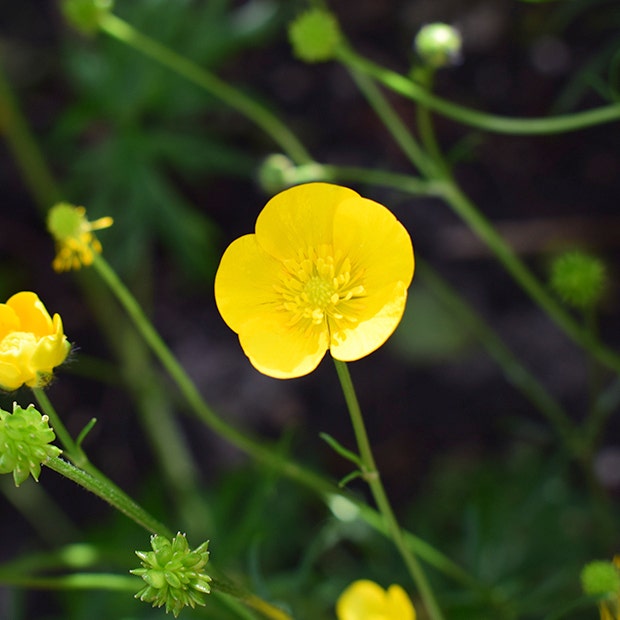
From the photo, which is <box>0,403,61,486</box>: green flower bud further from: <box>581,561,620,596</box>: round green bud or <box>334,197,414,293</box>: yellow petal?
<box>581,561,620,596</box>: round green bud

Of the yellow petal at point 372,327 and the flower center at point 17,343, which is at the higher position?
the yellow petal at point 372,327

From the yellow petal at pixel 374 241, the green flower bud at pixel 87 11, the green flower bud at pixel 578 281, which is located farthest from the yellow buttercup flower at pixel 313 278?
the green flower bud at pixel 87 11

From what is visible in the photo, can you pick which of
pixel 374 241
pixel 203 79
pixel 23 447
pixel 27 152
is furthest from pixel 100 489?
pixel 27 152

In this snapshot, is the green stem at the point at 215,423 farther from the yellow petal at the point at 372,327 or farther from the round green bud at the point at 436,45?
the round green bud at the point at 436,45

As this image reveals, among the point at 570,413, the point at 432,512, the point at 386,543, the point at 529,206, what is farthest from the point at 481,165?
the point at 386,543

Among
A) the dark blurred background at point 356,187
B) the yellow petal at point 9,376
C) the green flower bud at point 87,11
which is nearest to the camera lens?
the yellow petal at point 9,376

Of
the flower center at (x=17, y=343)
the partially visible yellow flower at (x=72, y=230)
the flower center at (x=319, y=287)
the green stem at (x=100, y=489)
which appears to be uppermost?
the flower center at (x=319, y=287)
